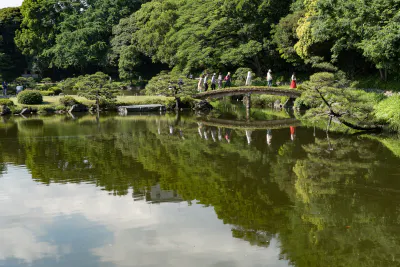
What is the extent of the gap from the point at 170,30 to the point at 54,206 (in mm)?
36828

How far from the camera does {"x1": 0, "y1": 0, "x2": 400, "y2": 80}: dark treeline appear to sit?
2612cm

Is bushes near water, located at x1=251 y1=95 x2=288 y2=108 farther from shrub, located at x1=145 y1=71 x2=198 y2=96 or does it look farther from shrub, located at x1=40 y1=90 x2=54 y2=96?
shrub, located at x1=40 y1=90 x2=54 y2=96

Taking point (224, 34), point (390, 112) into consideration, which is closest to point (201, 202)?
point (390, 112)

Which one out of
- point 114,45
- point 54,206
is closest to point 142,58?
point 114,45

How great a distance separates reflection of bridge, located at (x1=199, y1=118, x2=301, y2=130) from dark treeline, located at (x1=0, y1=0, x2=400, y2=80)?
5.69 metres

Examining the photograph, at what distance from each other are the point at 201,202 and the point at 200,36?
32473 millimetres

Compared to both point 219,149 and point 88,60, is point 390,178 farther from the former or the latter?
point 88,60

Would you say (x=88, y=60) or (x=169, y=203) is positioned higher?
(x=88, y=60)

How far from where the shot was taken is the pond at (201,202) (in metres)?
8.24

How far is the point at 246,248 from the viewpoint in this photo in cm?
Result: 838

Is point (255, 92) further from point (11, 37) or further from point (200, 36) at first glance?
point (11, 37)

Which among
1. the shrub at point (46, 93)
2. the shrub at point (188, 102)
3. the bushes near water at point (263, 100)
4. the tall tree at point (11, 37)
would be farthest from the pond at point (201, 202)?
the tall tree at point (11, 37)

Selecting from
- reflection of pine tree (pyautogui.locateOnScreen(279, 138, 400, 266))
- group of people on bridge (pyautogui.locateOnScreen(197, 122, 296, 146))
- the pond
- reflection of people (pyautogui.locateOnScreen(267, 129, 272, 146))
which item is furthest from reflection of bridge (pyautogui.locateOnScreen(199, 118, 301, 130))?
reflection of pine tree (pyautogui.locateOnScreen(279, 138, 400, 266))

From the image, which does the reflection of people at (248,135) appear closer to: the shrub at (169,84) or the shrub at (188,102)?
the shrub at (169,84)
